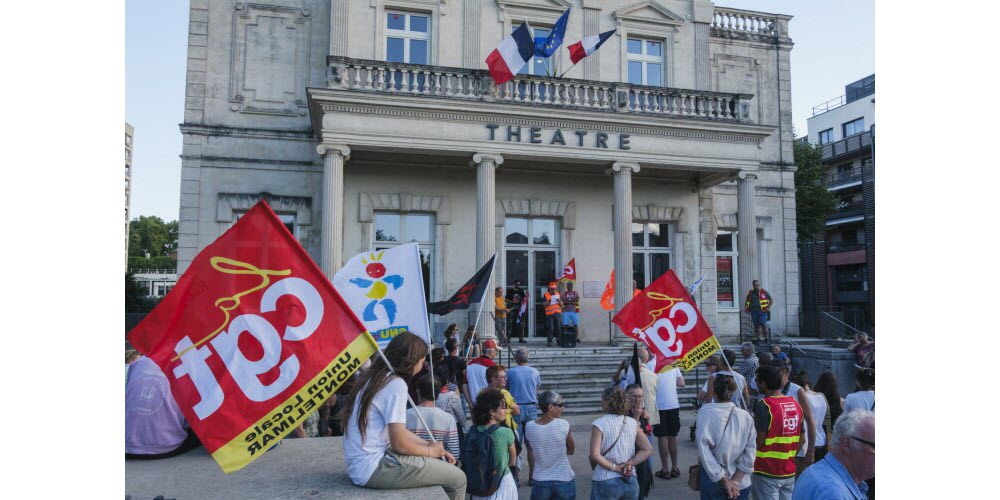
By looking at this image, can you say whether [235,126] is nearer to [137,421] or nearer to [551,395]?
[137,421]

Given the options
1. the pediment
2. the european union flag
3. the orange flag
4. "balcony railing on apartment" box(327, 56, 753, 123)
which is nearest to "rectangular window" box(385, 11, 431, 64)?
"balcony railing on apartment" box(327, 56, 753, 123)

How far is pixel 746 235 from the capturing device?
1633 centimetres

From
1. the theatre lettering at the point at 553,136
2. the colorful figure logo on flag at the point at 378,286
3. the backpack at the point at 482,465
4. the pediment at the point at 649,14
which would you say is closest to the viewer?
the backpack at the point at 482,465

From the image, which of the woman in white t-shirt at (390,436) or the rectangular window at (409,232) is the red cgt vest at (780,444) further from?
the rectangular window at (409,232)

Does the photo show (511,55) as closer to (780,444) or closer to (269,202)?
(269,202)

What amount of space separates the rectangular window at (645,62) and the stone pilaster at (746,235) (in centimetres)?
412

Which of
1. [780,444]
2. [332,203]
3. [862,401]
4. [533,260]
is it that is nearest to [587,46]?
[533,260]

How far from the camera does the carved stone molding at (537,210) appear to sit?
56.3ft

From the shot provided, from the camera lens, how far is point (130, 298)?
1808cm

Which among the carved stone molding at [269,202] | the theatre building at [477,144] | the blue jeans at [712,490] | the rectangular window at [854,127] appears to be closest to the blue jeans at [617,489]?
the blue jeans at [712,490]

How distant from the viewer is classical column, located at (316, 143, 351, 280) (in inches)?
551

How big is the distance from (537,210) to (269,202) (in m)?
6.88

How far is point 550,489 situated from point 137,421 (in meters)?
3.38

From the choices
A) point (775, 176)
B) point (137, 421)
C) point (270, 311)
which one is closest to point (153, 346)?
point (270, 311)
